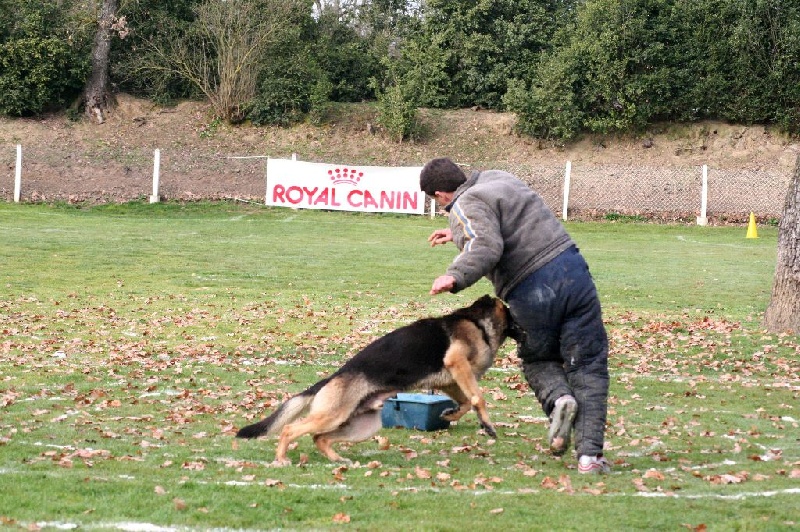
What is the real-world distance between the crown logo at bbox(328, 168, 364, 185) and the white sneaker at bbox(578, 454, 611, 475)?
91.6 feet

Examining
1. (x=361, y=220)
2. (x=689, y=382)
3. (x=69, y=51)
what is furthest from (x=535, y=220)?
(x=69, y=51)

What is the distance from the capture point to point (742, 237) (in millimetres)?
31766

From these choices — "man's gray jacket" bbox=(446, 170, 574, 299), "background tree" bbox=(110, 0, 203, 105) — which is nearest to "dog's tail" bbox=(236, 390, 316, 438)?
"man's gray jacket" bbox=(446, 170, 574, 299)

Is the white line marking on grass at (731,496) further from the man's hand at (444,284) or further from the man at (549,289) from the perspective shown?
the man's hand at (444,284)

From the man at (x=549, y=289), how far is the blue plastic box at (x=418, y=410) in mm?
1396

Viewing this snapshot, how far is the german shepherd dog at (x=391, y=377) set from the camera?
23.6 feet

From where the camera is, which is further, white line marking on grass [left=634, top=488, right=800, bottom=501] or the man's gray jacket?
the man's gray jacket

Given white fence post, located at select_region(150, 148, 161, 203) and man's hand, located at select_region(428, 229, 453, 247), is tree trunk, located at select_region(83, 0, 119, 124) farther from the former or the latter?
man's hand, located at select_region(428, 229, 453, 247)

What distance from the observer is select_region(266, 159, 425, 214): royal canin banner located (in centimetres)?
3441

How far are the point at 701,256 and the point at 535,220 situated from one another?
65.8ft

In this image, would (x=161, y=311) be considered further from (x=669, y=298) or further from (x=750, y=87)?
(x=750, y=87)

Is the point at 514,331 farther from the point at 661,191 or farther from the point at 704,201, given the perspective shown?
the point at 661,191

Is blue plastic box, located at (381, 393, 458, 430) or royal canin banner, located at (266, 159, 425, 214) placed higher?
Answer: royal canin banner, located at (266, 159, 425, 214)

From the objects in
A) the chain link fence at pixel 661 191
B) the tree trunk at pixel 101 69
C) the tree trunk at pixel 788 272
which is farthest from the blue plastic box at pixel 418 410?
the tree trunk at pixel 101 69
